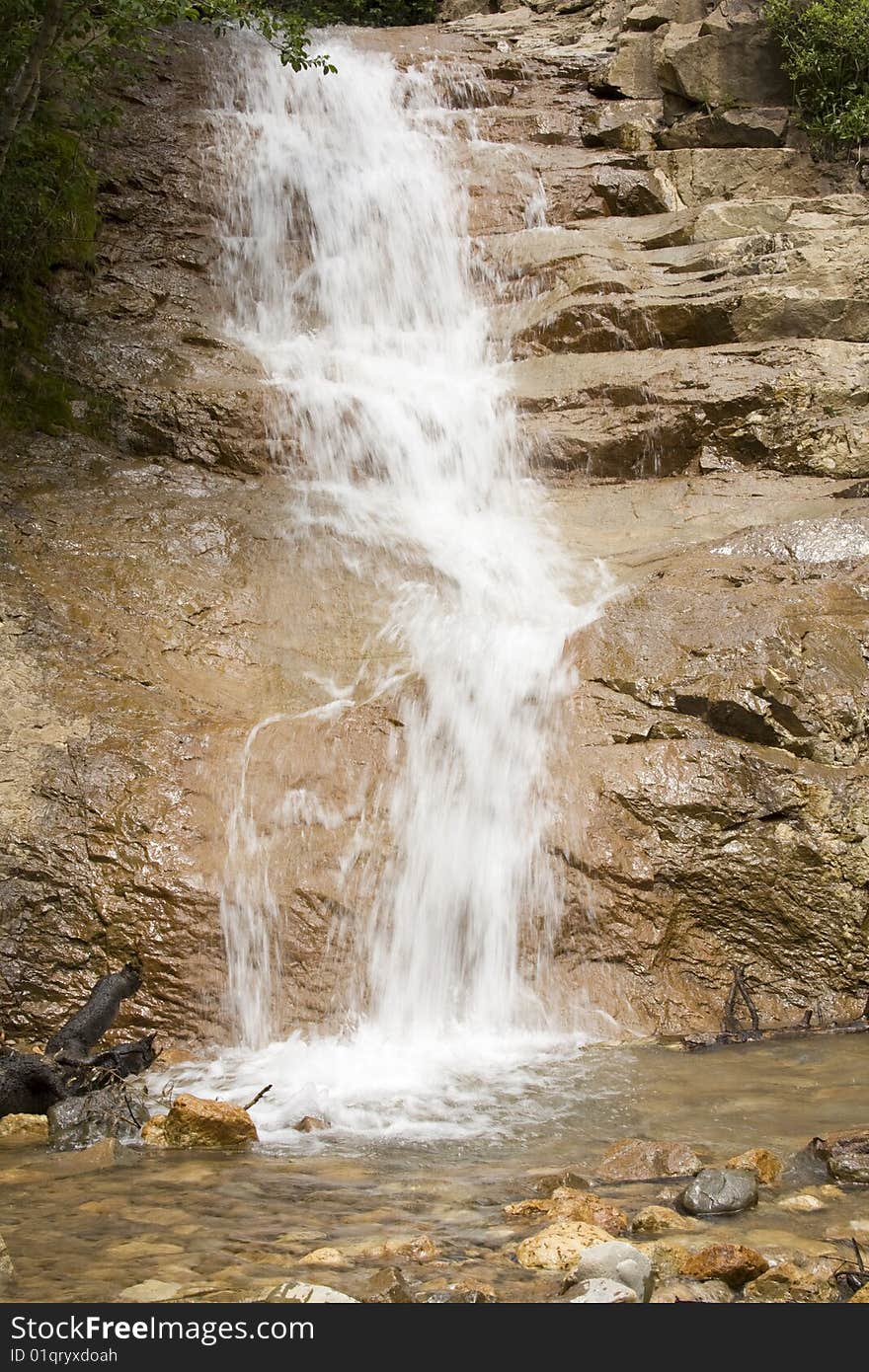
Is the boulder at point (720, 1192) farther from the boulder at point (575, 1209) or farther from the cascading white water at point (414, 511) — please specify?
the cascading white water at point (414, 511)

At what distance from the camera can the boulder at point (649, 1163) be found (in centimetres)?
379

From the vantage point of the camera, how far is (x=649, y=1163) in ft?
12.6

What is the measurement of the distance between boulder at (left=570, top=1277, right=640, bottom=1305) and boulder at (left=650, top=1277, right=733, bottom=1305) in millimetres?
81

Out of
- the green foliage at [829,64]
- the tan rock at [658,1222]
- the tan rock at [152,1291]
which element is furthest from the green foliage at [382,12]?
the tan rock at [152,1291]

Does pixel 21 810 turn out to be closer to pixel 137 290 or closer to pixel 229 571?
pixel 229 571

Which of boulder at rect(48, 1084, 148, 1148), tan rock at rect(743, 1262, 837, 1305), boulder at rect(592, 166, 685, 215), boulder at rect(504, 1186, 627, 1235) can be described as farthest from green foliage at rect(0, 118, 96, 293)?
tan rock at rect(743, 1262, 837, 1305)

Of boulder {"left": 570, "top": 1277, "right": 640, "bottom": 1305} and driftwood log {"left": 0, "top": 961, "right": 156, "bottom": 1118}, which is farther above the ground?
boulder {"left": 570, "top": 1277, "right": 640, "bottom": 1305}

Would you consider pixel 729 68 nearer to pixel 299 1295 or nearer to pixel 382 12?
pixel 382 12

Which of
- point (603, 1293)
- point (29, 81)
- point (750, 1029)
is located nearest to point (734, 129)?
point (29, 81)

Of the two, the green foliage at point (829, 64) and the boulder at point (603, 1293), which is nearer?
the boulder at point (603, 1293)

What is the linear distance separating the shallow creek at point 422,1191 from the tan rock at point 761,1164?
47 mm

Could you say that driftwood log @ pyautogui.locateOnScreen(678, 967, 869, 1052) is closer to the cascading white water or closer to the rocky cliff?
the rocky cliff

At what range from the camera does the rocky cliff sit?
5.93 metres

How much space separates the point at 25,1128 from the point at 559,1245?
230cm
